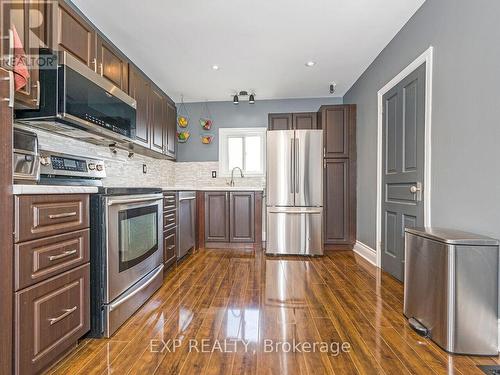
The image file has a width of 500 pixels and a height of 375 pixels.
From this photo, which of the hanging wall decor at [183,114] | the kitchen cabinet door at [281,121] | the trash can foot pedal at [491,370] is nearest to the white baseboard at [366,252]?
the trash can foot pedal at [491,370]

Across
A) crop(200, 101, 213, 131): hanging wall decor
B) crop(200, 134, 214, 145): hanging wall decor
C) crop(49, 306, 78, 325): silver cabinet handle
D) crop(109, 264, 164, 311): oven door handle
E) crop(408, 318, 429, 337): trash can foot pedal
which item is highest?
crop(200, 101, 213, 131): hanging wall decor

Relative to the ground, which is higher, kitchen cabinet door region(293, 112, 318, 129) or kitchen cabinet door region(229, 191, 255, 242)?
kitchen cabinet door region(293, 112, 318, 129)

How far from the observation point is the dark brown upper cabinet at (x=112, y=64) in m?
2.42

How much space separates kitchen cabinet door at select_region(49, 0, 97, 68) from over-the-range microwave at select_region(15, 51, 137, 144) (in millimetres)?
116

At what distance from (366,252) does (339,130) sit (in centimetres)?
182

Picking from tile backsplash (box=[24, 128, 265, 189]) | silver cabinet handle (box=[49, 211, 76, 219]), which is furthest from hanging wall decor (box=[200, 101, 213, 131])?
silver cabinet handle (box=[49, 211, 76, 219])

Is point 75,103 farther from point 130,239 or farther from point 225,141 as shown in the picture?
point 225,141

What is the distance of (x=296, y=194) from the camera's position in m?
3.91

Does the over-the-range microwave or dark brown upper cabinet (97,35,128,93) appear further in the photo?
dark brown upper cabinet (97,35,128,93)

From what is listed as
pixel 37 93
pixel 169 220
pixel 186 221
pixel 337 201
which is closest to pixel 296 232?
pixel 337 201

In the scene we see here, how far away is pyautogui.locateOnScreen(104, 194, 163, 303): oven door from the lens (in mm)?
1708

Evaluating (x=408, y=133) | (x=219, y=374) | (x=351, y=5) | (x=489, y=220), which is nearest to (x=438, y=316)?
(x=489, y=220)

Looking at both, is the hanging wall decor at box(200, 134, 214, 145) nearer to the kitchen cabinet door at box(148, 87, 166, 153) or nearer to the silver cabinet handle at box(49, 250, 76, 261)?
the kitchen cabinet door at box(148, 87, 166, 153)

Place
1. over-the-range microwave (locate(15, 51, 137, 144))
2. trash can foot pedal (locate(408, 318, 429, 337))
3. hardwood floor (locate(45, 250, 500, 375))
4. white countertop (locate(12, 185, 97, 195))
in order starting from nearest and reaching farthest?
white countertop (locate(12, 185, 97, 195)), hardwood floor (locate(45, 250, 500, 375)), trash can foot pedal (locate(408, 318, 429, 337)), over-the-range microwave (locate(15, 51, 137, 144))
